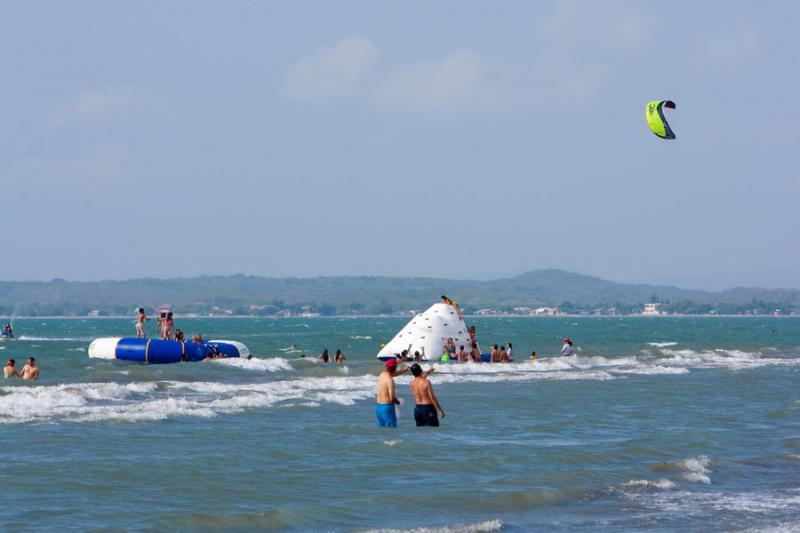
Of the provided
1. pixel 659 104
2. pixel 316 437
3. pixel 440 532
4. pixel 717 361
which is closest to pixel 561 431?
pixel 316 437

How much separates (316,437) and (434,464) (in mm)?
3710

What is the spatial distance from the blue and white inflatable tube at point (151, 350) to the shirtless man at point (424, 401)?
22.5 m

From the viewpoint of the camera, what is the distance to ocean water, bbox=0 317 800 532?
13.3 m

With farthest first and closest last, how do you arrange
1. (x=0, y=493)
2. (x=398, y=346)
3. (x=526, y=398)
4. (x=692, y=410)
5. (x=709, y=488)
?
(x=398, y=346) → (x=526, y=398) → (x=692, y=410) → (x=709, y=488) → (x=0, y=493)

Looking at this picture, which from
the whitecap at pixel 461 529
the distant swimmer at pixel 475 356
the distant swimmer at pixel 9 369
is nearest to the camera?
the whitecap at pixel 461 529

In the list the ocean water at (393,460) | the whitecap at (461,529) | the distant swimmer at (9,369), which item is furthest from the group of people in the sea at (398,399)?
the distant swimmer at (9,369)

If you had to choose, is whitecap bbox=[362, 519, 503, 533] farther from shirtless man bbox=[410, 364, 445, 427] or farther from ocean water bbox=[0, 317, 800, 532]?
shirtless man bbox=[410, 364, 445, 427]

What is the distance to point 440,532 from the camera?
1235 centimetres

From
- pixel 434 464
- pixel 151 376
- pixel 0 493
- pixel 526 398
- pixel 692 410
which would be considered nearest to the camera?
pixel 0 493

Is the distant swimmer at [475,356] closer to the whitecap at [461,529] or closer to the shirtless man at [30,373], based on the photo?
the shirtless man at [30,373]

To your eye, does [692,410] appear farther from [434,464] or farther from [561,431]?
[434,464]

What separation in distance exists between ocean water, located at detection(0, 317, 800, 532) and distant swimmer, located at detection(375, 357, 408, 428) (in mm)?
610

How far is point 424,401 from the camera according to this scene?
19156 mm

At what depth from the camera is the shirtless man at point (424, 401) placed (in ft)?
60.5
